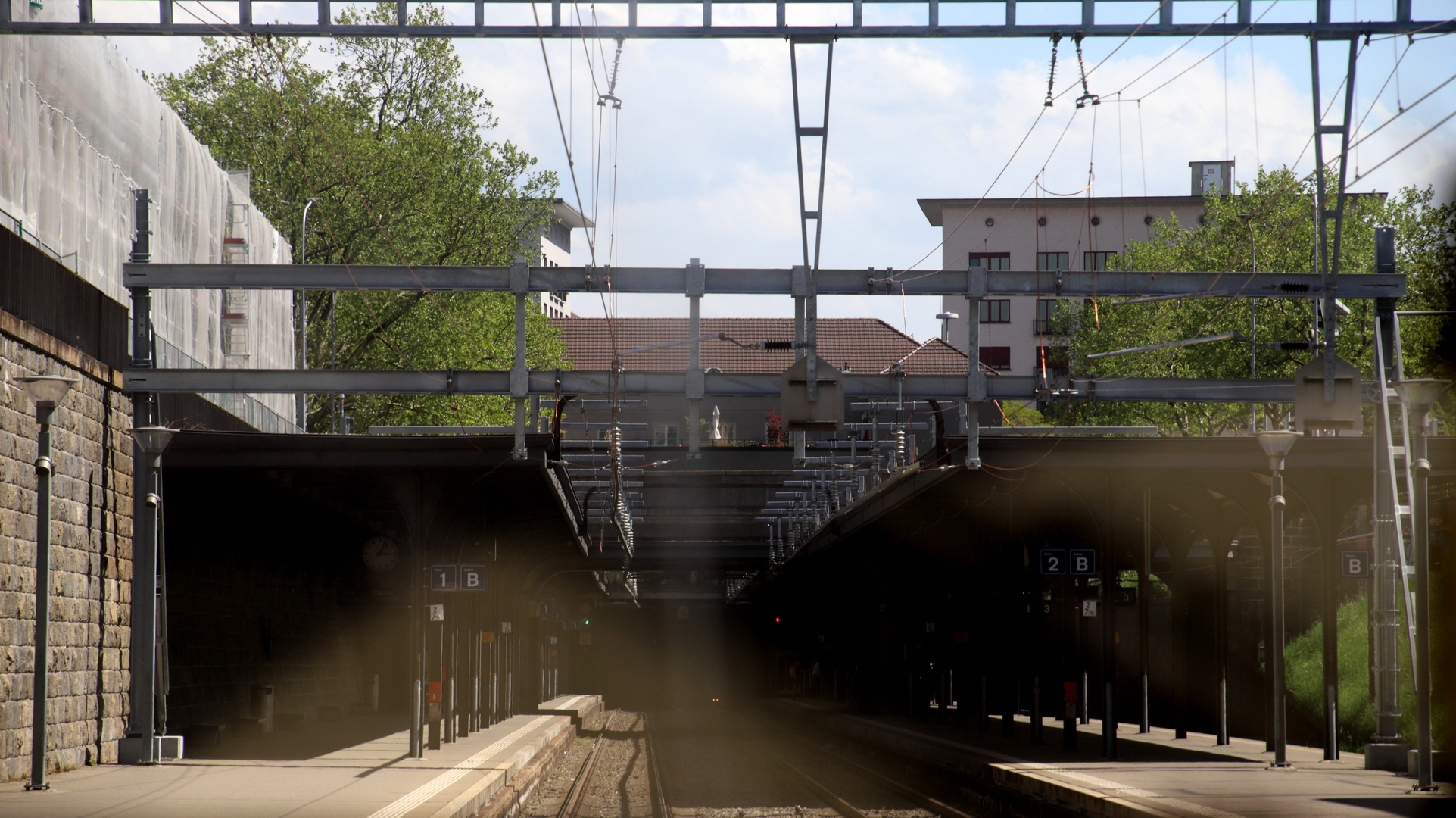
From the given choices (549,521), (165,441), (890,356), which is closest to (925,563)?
(549,521)

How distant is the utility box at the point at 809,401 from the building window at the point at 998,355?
212 ft

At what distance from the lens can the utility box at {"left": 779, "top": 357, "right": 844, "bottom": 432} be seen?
14781mm

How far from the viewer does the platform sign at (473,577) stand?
20.0 meters

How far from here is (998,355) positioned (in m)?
79.0

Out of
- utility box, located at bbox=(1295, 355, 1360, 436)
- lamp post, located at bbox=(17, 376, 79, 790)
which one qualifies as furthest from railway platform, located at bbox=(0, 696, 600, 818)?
utility box, located at bbox=(1295, 355, 1360, 436)

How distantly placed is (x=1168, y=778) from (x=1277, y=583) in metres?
2.88

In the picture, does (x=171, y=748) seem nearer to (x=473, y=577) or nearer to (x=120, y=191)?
(x=473, y=577)

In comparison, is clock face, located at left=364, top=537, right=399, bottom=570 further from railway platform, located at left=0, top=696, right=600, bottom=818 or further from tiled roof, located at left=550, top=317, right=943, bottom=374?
tiled roof, located at left=550, top=317, right=943, bottom=374

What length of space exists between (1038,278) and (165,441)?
10.2 m

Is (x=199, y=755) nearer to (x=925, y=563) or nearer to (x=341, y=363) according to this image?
(x=925, y=563)


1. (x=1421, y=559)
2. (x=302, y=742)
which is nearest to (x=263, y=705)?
(x=302, y=742)

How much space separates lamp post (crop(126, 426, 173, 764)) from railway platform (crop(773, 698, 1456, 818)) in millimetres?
10348

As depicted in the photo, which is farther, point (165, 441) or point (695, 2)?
point (165, 441)

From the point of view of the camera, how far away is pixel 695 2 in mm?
13523
